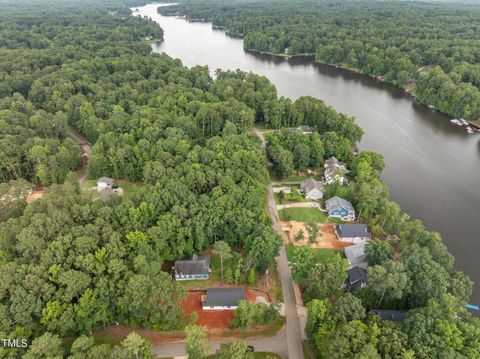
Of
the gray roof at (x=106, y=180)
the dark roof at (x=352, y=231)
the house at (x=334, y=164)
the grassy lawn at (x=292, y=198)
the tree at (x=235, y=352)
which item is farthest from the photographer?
the house at (x=334, y=164)

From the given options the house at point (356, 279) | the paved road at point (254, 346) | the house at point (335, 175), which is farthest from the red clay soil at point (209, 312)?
the house at point (335, 175)

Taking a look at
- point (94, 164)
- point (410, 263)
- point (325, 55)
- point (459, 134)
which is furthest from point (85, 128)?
point (325, 55)

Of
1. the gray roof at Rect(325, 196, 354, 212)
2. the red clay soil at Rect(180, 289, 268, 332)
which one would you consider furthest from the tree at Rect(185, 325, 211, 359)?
the gray roof at Rect(325, 196, 354, 212)

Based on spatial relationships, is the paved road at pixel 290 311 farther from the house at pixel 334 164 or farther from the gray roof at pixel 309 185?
the house at pixel 334 164

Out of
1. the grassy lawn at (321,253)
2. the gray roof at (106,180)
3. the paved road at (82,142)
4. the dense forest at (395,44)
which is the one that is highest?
the dense forest at (395,44)

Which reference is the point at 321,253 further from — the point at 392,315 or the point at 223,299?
the point at 223,299

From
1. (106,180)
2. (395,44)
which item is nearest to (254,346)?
(106,180)

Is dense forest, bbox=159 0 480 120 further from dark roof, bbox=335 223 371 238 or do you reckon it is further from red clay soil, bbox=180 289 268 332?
red clay soil, bbox=180 289 268 332
